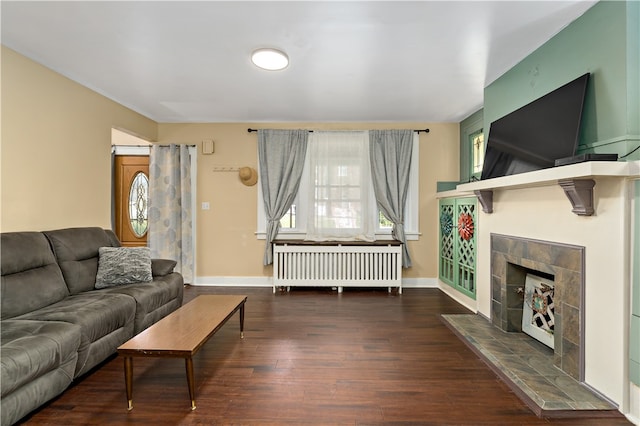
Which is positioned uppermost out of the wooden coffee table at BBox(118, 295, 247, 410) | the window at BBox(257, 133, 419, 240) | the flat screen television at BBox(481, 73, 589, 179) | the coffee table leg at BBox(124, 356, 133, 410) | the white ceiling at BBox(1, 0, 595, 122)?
the white ceiling at BBox(1, 0, 595, 122)

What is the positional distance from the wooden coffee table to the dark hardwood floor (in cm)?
20

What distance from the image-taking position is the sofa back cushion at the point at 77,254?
2729mm

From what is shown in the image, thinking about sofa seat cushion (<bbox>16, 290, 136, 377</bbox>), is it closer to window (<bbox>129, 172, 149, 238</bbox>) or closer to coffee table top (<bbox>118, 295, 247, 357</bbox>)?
coffee table top (<bbox>118, 295, 247, 357</bbox>)

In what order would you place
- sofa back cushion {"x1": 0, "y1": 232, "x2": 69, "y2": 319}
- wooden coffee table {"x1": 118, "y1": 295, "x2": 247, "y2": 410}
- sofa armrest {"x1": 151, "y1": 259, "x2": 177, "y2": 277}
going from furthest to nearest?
1. sofa armrest {"x1": 151, "y1": 259, "x2": 177, "y2": 277}
2. sofa back cushion {"x1": 0, "y1": 232, "x2": 69, "y2": 319}
3. wooden coffee table {"x1": 118, "y1": 295, "x2": 247, "y2": 410}

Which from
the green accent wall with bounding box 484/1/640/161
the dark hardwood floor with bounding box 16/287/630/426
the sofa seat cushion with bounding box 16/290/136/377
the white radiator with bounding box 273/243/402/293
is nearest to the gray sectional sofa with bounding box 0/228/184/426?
the sofa seat cushion with bounding box 16/290/136/377

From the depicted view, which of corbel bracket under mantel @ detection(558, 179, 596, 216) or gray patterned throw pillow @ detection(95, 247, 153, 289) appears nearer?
corbel bracket under mantel @ detection(558, 179, 596, 216)

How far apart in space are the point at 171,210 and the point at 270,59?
3.00 m

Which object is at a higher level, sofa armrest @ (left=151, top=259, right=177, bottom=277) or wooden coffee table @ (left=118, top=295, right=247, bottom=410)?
sofa armrest @ (left=151, top=259, right=177, bottom=277)

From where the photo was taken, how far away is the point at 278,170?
468cm

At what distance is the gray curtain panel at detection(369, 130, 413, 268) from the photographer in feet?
15.2

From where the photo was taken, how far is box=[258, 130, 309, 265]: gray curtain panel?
4668mm

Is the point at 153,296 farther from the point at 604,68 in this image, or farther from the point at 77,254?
the point at 604,68

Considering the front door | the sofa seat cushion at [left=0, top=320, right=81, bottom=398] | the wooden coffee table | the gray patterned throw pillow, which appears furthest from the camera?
the front door

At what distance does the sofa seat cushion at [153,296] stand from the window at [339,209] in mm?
1687
